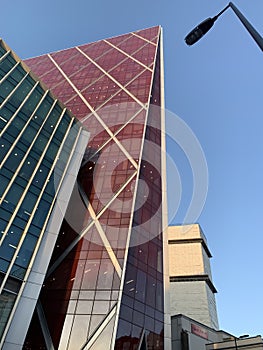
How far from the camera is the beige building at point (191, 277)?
146 feet

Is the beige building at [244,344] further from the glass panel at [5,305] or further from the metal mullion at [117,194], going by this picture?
the glass panel at [5,305]

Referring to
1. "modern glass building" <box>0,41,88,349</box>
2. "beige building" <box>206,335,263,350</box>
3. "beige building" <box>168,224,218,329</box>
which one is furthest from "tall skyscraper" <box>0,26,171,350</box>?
"beige building" <box>168,224,218,329</box>

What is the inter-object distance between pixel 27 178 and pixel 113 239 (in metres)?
9.64

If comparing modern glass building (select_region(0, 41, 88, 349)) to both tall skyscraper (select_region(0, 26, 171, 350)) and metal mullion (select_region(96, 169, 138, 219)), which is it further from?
metal mullion (select_region(96, 169, 138, 219))

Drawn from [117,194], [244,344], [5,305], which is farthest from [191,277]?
[5,305]

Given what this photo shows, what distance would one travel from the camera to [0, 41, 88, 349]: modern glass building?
818 inches

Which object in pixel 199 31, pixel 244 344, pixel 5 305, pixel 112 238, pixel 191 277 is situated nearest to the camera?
pixel 199 31

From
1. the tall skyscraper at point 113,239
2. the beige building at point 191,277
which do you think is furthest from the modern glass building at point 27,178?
the beige building at point 191,277

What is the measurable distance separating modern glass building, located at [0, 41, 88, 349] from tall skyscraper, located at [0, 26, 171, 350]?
8.73ft

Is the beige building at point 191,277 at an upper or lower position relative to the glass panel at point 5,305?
upper

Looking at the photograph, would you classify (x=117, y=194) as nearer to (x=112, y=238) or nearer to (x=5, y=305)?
(x=112, y=238)

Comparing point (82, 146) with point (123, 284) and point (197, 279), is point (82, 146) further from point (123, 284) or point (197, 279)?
point (197, 279)

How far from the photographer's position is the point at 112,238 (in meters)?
27.9

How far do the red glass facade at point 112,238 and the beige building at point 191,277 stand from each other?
19.6m
